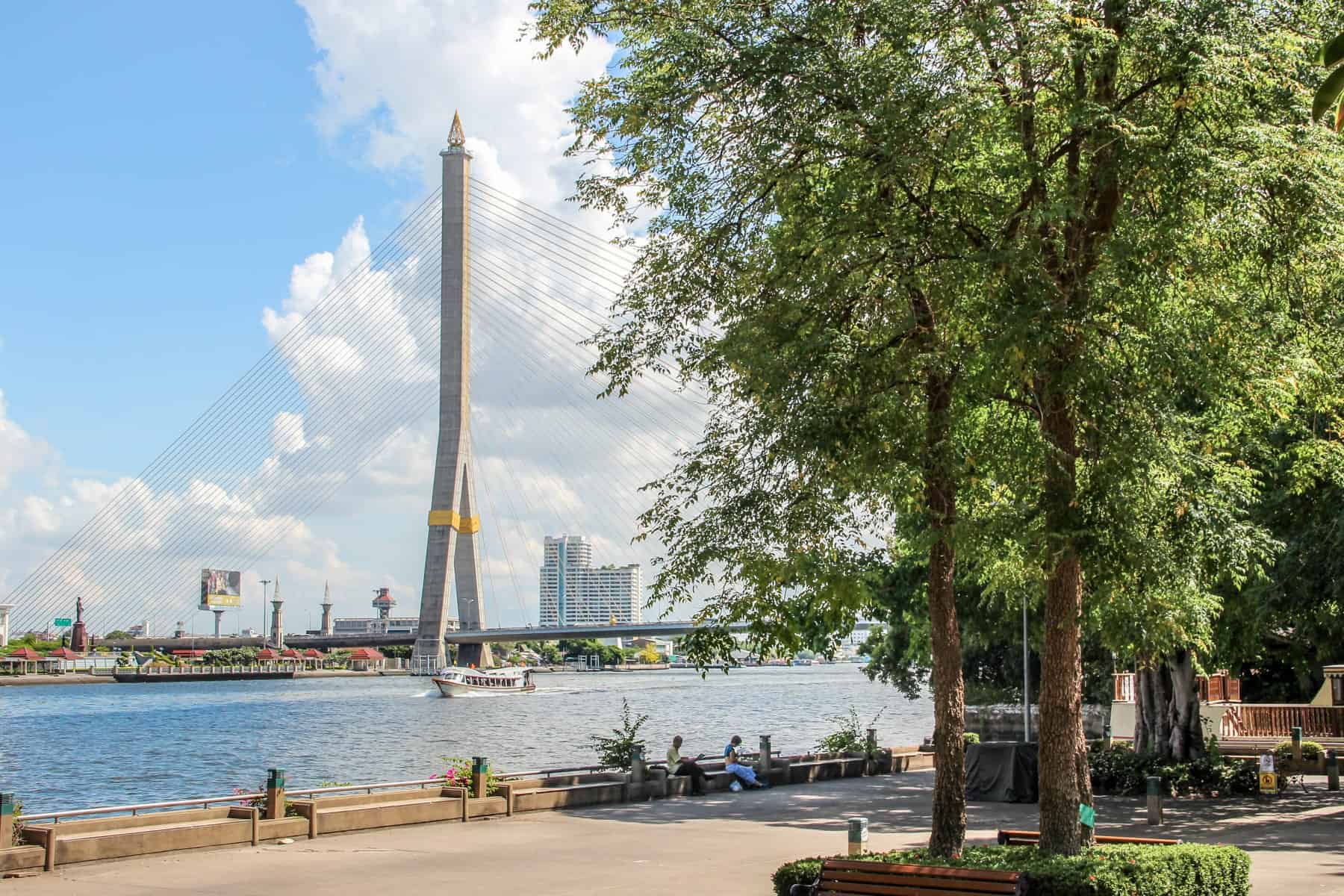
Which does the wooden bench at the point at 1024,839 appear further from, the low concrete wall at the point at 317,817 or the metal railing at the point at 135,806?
the metal railing at the point at 135,806

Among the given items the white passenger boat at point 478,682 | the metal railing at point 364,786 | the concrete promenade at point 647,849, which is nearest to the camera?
the concrete promenade at point 647,849

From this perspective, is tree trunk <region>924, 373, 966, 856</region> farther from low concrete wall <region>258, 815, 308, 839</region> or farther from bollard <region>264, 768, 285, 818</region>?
bollard <region>264, 768, 285, 818</region>

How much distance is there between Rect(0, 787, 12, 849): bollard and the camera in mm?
16859

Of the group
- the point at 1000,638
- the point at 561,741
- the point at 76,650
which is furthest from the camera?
the point at 76,650

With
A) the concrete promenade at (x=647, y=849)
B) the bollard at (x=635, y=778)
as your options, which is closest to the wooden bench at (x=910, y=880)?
the concrete promenade at (x=647, y=849)

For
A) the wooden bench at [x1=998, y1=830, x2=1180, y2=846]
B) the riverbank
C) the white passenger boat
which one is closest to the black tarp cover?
the wooden bench at [x1=998, y1=830, x2=1180, y2=846]

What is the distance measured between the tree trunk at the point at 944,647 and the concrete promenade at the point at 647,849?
2.99 m

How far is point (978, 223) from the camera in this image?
43.7 ft

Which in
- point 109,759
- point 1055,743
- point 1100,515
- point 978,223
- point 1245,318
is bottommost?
point 109,759


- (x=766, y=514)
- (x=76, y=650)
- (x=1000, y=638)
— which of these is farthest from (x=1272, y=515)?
(x=76, y=650)

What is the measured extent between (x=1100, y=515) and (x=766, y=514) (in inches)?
134

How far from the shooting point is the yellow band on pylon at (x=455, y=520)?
84750 mm

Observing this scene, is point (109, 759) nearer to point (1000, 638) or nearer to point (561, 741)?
point (561, 741)

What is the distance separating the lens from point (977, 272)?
12.1 m
